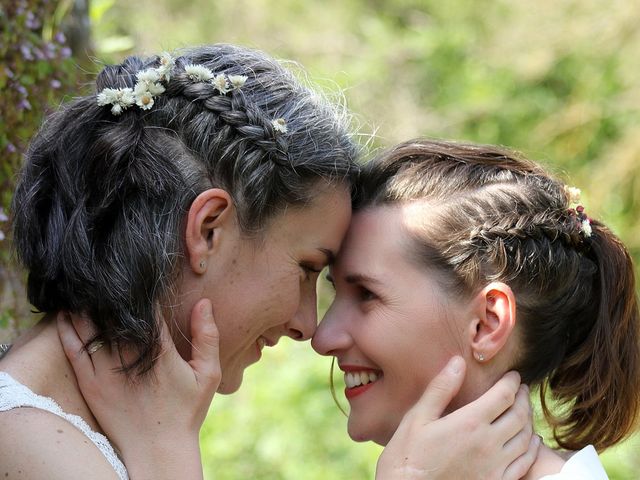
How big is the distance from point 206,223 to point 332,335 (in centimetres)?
70

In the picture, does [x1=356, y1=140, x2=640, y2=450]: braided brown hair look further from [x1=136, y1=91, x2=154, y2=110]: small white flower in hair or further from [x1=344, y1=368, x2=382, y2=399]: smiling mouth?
[x1=136, y1=91, x2=154, y2=110]: small white flower in hair

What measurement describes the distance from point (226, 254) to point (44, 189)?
564 millimetres

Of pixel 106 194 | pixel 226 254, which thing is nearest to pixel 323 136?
pixel 226 254

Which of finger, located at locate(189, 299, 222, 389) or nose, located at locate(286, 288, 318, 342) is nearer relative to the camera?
finger, located at locate(189, 299, 222, 389)

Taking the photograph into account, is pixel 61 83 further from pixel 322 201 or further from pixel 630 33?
pixel 630 33

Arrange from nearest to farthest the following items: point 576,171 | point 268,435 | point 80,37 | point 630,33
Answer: point 80,37, point 268,435, point 630,33, point 576,171

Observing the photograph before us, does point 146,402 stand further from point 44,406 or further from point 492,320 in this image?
point 492,320

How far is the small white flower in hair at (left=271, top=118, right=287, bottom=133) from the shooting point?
2695mm

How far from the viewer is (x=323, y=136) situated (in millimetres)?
2848

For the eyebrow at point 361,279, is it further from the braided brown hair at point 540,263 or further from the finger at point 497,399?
the finger at point 497,399

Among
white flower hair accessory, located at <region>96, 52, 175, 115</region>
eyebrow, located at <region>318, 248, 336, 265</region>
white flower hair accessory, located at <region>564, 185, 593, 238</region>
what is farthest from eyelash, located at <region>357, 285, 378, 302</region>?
white flower hair accessory, located at <region>96, 52, 175, 115</region>

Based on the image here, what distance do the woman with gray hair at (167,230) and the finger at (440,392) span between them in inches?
19.7

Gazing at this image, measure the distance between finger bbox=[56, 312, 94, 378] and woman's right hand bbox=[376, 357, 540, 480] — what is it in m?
0.94

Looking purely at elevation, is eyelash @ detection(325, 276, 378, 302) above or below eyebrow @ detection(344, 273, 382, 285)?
below
